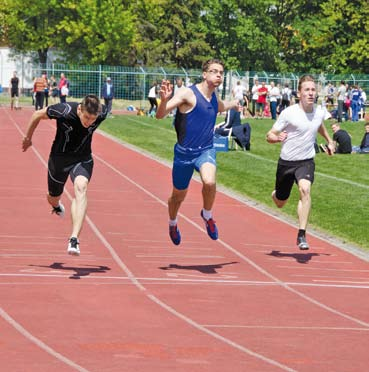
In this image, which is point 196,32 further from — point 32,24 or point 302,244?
point 302,244

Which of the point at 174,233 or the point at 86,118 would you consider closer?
the point at 86,118

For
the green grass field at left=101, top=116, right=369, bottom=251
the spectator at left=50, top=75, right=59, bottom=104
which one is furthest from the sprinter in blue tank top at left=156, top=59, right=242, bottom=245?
the spectator at left=50, top=75, right=59, bottom=104

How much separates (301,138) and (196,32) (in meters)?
74.6

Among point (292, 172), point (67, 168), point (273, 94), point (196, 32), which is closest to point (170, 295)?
point (67, 168)

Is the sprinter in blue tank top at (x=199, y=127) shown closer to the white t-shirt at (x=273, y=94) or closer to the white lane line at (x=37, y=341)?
the white lane line at (x=37, y=341)

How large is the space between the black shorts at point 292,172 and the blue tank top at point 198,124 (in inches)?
69.1

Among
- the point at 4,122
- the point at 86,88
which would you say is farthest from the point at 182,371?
the point at 86,88

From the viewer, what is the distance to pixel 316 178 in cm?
2516

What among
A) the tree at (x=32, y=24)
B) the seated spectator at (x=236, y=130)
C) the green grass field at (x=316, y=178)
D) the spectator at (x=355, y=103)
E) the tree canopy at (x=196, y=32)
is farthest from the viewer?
the tree at (x=32, y=24)

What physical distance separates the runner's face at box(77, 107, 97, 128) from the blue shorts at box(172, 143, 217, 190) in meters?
1.02

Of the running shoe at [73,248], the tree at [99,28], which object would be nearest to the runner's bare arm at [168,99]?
the running shoe at [73,248]

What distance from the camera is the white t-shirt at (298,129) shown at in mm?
13773

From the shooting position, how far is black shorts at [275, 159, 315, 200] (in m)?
13.9

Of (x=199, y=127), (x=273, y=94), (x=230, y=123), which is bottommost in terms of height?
(x=273, y=94)
